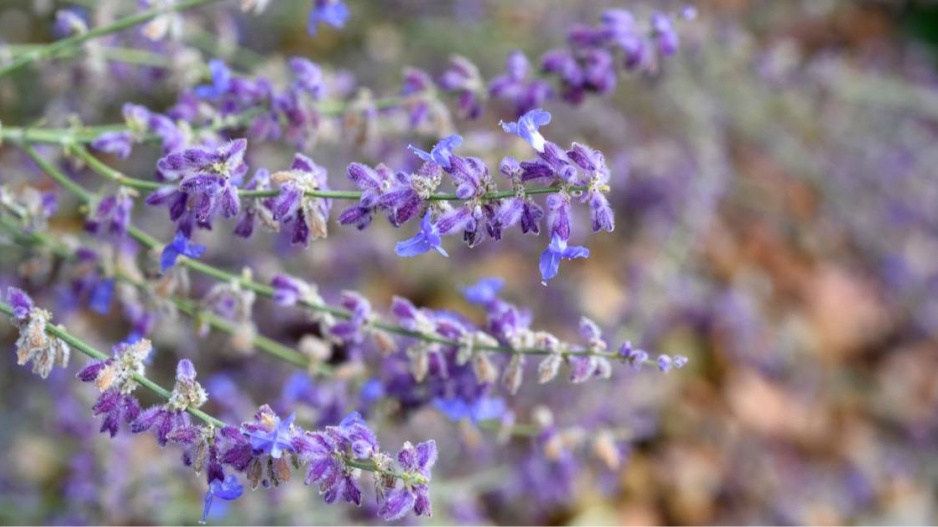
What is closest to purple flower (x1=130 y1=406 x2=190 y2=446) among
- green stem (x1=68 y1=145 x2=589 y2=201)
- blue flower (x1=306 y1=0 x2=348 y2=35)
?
green stem (x1=68 y1=145 x2=589 y2=201)

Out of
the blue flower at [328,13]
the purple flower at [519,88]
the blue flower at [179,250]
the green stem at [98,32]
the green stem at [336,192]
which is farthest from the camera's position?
the purple flower at [519,88]

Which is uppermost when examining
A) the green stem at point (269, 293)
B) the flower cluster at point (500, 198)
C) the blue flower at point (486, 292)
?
the blue flower at point (486, 292)

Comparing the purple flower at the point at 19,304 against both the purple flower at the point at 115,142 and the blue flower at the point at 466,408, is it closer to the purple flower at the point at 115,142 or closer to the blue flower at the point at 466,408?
the purple flower at the point at 115,142

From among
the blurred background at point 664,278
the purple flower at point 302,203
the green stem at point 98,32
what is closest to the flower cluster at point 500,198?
the purple flower at point 302,203

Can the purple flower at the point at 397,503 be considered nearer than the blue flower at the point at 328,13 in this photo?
Yes

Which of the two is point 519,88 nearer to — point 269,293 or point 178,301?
point 269,293

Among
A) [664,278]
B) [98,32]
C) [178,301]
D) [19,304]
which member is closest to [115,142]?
[98,32]

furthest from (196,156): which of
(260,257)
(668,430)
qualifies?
(668,430)
